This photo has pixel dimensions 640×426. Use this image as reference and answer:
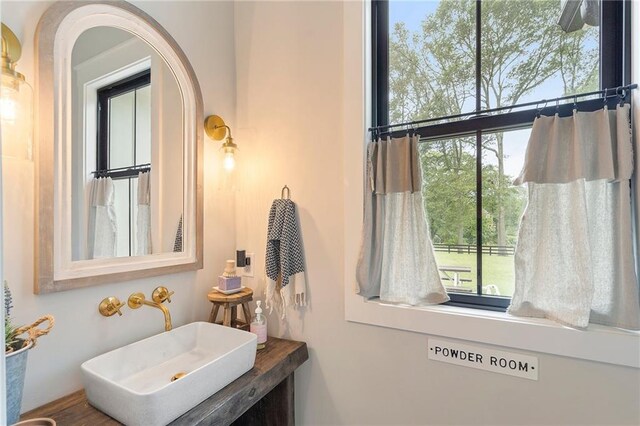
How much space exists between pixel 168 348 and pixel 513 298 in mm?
1413

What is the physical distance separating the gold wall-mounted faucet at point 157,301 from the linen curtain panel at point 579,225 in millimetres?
1358

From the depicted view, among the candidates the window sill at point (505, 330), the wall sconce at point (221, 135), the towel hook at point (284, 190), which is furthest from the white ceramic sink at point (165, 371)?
the wall sconce at point (221, 135)

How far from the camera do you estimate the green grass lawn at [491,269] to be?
4.17 feet

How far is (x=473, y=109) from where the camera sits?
4.38 feet

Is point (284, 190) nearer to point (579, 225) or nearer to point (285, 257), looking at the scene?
point (285, 257)

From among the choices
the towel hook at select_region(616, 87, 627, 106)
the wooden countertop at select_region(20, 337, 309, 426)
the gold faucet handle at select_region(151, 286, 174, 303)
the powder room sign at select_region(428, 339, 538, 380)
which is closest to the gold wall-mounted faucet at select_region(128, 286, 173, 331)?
the gold faucet handle at select_region(151, 286, 174, 303)

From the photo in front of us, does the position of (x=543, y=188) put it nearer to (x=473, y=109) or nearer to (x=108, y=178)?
(x=473, y=109)

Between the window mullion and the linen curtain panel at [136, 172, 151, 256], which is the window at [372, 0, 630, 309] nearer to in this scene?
the window mullion

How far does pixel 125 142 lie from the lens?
132 centimetres

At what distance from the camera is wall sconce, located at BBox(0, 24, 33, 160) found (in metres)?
0.93

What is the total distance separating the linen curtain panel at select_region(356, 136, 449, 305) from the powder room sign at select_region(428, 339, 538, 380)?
18 centimetres

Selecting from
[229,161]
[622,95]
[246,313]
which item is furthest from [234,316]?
[622,95]

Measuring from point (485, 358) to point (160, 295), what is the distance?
4.39 feet

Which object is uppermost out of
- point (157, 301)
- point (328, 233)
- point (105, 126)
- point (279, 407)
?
point (105, 126)
